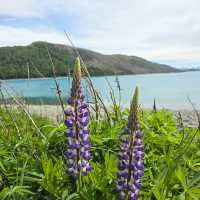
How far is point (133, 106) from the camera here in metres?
2.37

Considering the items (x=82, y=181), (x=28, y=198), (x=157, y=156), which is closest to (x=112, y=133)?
(x=157, y=156)

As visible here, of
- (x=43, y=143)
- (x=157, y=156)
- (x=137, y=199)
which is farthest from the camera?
(x=43, y=143)

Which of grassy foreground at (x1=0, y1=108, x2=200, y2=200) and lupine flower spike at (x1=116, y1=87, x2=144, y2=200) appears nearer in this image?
lupine flower spike at (x1=116, y1=87, x2=144, y2=200)

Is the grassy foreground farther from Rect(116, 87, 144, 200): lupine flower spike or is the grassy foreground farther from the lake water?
the lake water

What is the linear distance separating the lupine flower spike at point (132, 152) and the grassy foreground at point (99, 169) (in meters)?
0.22

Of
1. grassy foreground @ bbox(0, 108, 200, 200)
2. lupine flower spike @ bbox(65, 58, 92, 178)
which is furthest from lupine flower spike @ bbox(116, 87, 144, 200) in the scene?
lupine flower spike @ bbox(65, 58, 92, 178)

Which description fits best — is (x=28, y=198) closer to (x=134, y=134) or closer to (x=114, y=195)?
(x=114, y=195)

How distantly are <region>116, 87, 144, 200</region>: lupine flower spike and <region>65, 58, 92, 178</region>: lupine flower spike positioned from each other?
0.33m

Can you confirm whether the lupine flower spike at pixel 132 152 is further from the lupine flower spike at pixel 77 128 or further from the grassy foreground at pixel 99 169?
the lupine flower spike at pixel 77 128

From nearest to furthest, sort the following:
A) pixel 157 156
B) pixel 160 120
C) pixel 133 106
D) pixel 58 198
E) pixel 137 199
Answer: pixel 133 106, pixel 137 199, pixel 58 198, pixel 157 156, pixel 160 120

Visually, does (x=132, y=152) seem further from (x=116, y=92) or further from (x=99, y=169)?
(x=116, y=92)

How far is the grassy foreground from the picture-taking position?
2750 mm

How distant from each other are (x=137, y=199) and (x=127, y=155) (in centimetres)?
34

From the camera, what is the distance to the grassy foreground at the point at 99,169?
275 centimetres
